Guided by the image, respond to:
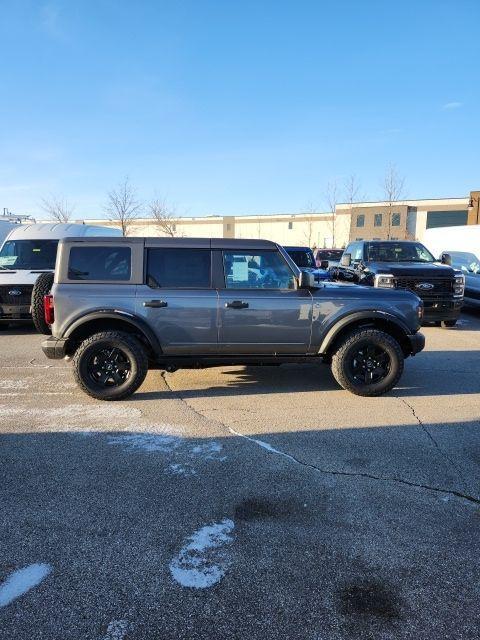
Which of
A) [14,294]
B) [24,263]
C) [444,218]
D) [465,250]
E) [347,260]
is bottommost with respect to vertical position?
[14,294]

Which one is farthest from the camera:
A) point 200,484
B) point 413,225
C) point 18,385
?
point 413,225

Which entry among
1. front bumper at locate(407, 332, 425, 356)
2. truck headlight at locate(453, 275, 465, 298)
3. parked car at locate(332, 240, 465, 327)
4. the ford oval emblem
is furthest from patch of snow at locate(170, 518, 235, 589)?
truck headlight at locate(453, 275, 465, 298)

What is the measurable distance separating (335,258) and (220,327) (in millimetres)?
19702

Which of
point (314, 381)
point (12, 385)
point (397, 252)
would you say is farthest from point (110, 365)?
point (397, 252)

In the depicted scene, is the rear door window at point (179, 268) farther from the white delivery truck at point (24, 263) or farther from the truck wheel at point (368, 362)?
the white delivery truck at point (24, 263)

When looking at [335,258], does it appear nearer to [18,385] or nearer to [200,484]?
[18,385]

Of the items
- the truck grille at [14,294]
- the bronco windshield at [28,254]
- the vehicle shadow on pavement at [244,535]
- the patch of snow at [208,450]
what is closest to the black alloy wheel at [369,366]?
the vehicle shadow on pavement at [244,535]

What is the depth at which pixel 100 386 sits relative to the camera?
545cm

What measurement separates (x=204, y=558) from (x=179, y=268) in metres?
3.51

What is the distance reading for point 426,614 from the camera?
2281 mm

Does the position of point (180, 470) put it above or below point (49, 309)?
below

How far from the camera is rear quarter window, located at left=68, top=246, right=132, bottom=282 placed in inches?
214

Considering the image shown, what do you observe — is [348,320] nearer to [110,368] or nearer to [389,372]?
[389,372]

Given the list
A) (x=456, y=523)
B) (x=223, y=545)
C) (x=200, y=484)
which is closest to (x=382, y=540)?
(x=456, y=523)
